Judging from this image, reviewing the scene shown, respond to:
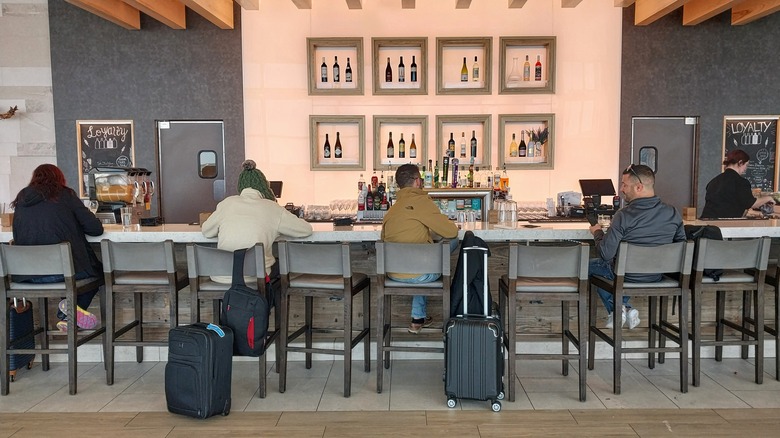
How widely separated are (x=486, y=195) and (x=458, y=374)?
8.84 feet

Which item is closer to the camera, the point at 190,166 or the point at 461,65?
the point at 461,65

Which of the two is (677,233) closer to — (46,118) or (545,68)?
(545,68)

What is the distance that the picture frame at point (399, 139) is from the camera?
21.0ft

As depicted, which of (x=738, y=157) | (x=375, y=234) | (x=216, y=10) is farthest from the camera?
(x=216, y=10)

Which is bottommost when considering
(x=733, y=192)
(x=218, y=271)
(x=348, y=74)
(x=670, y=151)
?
(x=218, y=271)

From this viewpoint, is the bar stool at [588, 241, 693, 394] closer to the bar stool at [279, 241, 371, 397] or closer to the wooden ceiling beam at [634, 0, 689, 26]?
the bar stool at [279, 241, 371, 397]

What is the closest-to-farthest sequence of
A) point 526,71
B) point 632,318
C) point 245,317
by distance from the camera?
point 245,317, point 632,318, point 526,71

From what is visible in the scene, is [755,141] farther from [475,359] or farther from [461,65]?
[475,359]

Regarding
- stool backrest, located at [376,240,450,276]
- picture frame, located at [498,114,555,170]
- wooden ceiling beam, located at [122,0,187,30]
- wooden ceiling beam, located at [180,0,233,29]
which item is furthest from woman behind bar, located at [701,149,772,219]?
wooden ceiling beam, located at [122,0,187,30]

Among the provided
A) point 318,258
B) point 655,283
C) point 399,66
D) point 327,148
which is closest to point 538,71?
point 399,66

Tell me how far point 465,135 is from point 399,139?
0.76 meters

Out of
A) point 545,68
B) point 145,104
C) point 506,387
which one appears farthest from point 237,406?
point 545,68

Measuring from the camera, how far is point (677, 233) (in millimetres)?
3430

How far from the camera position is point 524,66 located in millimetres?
6344
